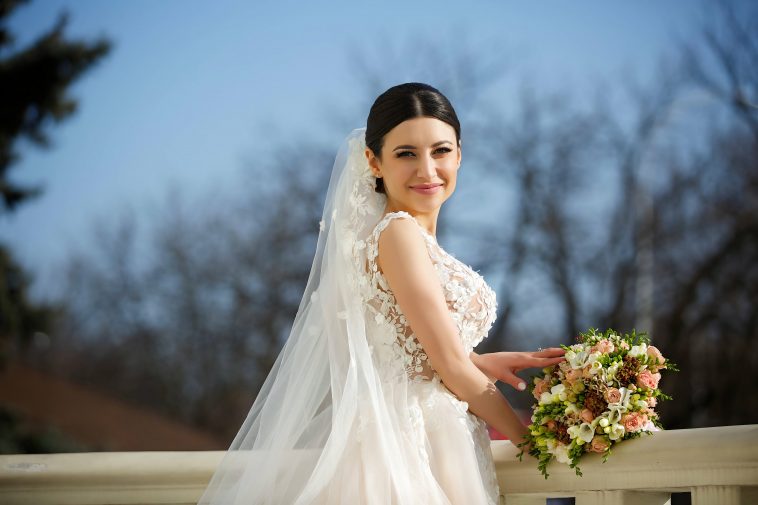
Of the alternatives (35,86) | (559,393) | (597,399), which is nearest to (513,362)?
(559,393)

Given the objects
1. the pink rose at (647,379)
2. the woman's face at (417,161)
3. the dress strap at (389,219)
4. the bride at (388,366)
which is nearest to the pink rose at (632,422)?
the pink rose at (647,379)

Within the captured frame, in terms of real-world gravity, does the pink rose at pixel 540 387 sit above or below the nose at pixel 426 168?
below

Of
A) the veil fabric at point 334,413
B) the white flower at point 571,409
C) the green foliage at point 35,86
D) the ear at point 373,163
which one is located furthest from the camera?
the green foliage at point 35,86

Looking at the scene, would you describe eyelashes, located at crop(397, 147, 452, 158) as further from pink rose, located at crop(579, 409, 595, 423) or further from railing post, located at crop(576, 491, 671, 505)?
railing post, located at crop(576, 491, 671, 505)

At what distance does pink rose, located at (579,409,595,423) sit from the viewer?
248 cm

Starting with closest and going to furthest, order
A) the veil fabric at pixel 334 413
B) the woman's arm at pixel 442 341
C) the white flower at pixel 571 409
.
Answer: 1. the white flower at pixel 571 409
2. the veil fabric at pixel 334 413
3. the woman's arm at pixel 442 341

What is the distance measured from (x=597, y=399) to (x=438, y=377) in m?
0.54

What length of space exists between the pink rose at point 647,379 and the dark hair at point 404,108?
1.08m

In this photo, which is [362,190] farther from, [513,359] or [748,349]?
[748,349]

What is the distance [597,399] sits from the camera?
254 cm

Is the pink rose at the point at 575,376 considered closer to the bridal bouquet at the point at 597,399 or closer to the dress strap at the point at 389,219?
the bridal bouquet at the point at 597,399

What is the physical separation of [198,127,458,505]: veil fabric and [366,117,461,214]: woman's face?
0.37 feet

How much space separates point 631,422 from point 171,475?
56.1 inches

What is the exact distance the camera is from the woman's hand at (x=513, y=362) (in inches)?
108
